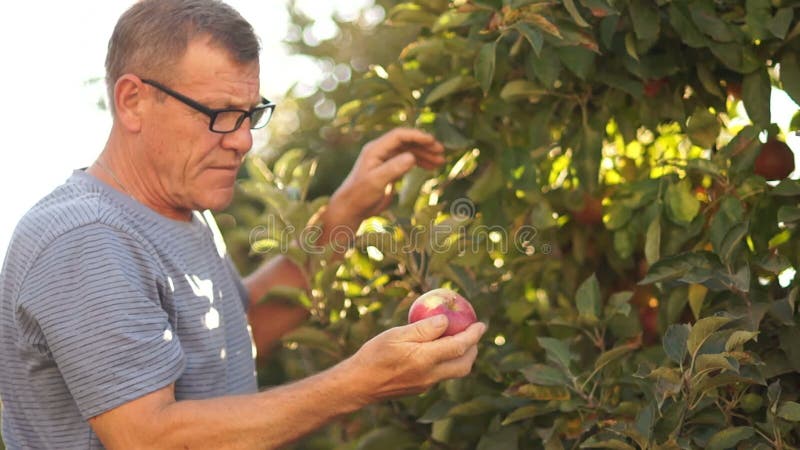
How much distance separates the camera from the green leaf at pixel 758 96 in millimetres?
1975

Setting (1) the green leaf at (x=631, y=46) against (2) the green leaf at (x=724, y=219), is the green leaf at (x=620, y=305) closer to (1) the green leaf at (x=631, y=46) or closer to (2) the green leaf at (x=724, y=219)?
(2) the green leaf at (x=724, y=219)

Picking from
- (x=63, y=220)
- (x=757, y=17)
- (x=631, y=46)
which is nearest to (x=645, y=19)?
(x=631, y=46)

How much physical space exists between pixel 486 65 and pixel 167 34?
1.89 ft

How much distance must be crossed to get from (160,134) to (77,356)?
18.6 inches

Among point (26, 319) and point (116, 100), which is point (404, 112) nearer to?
point (116, 100)

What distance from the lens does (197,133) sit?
80.7 inches

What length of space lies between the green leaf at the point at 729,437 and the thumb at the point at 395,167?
92 cm

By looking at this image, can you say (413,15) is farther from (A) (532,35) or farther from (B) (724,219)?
(B) (724,219)

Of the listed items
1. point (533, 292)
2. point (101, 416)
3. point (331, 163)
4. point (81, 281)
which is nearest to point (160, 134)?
point (81, 281)

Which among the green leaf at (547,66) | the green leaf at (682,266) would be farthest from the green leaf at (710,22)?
the green leaf at (682,266)

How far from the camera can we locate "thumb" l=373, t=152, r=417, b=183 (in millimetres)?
2373

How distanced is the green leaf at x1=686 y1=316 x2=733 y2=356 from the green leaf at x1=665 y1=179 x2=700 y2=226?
32 cm

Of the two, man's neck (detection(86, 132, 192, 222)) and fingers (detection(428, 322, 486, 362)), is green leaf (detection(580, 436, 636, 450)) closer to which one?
fingers (detection(428, 322, 486, 362))

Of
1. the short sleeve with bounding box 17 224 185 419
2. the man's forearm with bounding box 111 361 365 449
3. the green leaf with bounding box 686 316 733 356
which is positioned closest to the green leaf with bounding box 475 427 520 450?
the man's forearm with bounding box 111 361 365 449
